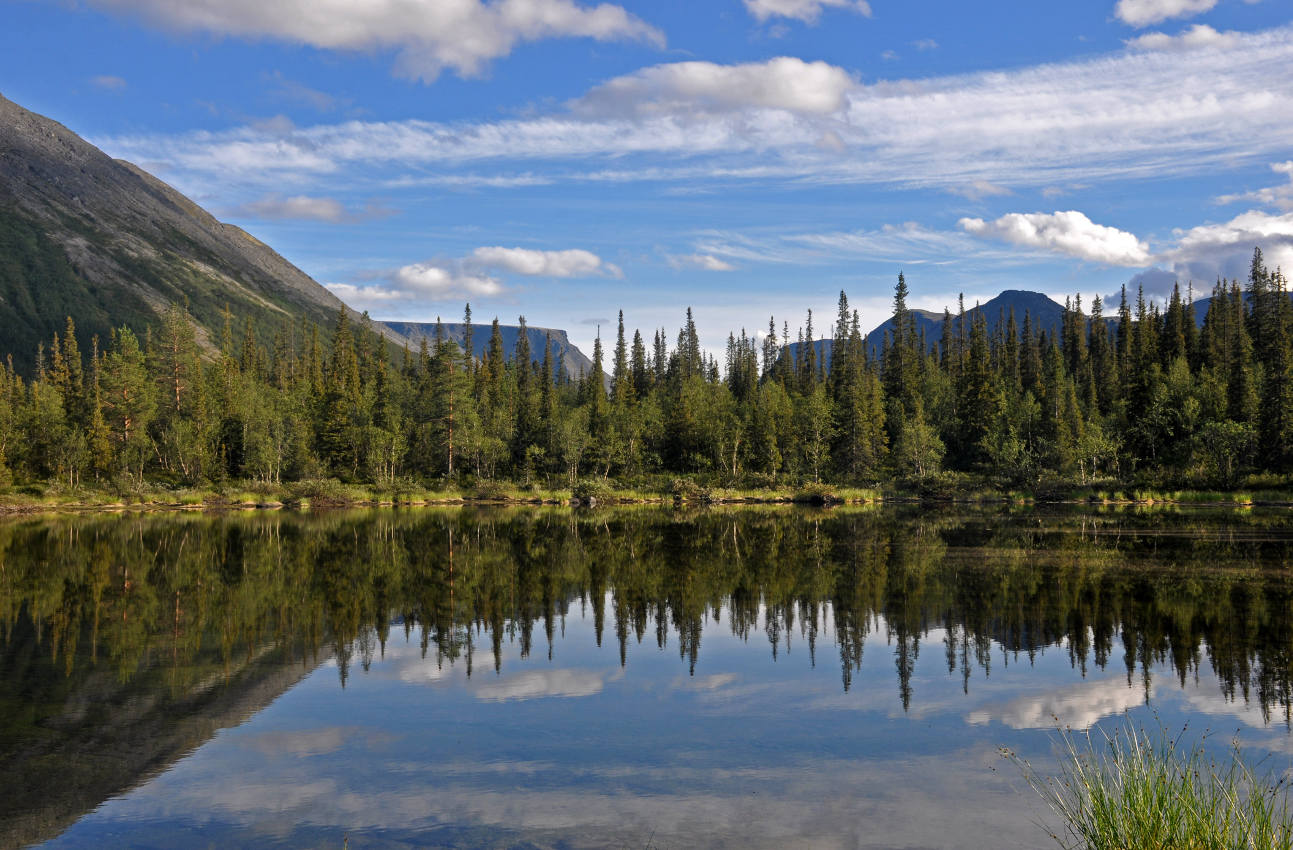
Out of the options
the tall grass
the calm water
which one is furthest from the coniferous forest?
the tall grass

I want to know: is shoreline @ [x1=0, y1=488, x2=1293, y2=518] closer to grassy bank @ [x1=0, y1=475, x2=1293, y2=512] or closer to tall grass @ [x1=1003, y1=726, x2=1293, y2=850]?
grassy bank @ [x1=0, y1=475, x2=1293, y2=512]

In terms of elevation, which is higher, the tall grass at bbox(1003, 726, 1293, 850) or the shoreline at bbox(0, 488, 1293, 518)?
the tall grass at bbox(1003, 726, 1293, 850)

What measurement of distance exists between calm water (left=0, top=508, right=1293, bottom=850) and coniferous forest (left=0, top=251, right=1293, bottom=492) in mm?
49692

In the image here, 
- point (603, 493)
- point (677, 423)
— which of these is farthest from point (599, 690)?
point (677, 423)

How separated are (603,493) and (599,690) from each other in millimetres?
68102

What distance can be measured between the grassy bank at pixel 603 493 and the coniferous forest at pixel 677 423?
1015 mm

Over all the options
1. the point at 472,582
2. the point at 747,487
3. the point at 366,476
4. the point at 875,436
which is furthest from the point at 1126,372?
the point at 472,582

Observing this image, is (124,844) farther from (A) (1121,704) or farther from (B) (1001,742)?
(A) (1121,704)

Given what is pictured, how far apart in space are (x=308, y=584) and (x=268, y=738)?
55.1 ft

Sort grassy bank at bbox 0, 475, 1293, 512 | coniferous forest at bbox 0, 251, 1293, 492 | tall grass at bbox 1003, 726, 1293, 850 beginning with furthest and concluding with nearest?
coniferous forest at bbox 0, 251, 1293, 492 → grassy bank at bbox 0, 475, 1293, 512 → tall grass at bbox 1003, 726, 1293, 850

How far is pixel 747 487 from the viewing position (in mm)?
93875

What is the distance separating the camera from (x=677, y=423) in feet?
350

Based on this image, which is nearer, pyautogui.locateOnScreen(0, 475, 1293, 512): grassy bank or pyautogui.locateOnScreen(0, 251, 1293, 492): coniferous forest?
pyautogui.locateOnScreen(0, 475, 1293, 512): grassy bank

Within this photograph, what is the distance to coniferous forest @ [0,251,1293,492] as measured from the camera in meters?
80.6
